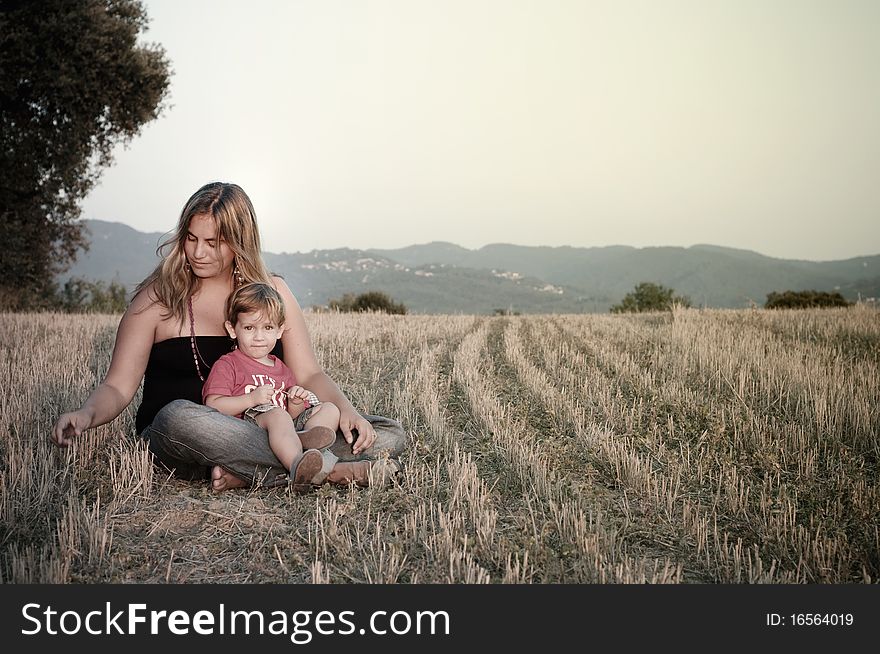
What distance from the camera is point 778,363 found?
27.1 feet

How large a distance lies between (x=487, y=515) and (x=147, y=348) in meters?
2.55

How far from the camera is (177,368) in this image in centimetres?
466

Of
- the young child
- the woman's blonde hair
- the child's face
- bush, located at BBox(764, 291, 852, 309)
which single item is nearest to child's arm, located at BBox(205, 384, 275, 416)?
the young child

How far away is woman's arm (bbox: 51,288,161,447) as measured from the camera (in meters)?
4.05

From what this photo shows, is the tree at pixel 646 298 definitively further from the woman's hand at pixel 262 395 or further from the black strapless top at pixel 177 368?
the woman's hand at pixel 262 395

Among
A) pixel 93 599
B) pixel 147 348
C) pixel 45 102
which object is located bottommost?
pixel 93 599

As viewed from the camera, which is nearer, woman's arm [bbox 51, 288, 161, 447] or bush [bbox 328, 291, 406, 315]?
woman's arm [bbox 51, 288, 161, 447]

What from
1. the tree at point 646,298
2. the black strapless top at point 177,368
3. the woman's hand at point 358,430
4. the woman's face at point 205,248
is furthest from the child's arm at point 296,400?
the tree at point 646,298

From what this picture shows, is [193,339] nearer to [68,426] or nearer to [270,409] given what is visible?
[270,409]

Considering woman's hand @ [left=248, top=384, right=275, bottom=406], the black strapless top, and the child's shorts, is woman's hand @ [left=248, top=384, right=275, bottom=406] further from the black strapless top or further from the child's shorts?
the black strapless top

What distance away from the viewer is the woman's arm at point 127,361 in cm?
405

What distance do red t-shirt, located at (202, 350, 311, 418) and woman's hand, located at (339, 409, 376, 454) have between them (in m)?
0.28

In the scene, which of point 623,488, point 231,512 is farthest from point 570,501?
point 231,512

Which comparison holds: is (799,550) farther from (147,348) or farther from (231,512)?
(147,348)
